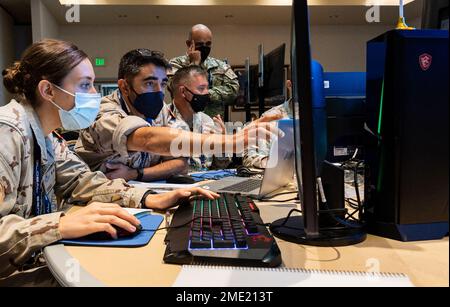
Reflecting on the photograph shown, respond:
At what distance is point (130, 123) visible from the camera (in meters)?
1.44

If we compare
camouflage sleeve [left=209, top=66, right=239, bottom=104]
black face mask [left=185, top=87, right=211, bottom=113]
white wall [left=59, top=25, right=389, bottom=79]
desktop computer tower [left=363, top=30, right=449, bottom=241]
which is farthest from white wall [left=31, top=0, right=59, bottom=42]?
desktop computer tower [left=363, top=30, right=449, bottom=241]

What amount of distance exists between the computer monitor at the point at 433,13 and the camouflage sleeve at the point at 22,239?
87cm

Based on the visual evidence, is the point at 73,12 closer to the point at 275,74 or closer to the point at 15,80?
the point at 275,74

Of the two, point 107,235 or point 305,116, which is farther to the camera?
point 107,235

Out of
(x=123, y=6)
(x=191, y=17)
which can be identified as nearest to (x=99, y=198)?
(x=123, y=6)

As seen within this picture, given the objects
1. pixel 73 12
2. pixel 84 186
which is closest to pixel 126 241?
pixel 84 186

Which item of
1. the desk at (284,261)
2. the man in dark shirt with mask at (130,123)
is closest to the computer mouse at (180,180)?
the man in dark shirt with mask at (130,123)

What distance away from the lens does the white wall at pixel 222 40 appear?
6.20 meters

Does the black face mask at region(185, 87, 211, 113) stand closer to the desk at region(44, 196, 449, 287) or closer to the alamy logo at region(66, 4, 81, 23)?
the desk at region(44, 196, 449, 287)

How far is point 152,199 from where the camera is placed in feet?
3.49

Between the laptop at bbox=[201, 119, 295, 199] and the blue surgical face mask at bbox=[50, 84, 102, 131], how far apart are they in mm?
477

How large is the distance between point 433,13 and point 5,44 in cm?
650

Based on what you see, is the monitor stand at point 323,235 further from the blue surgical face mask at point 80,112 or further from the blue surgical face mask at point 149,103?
the blue surgical face mask at point 149,103

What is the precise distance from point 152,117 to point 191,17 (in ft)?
14.5
